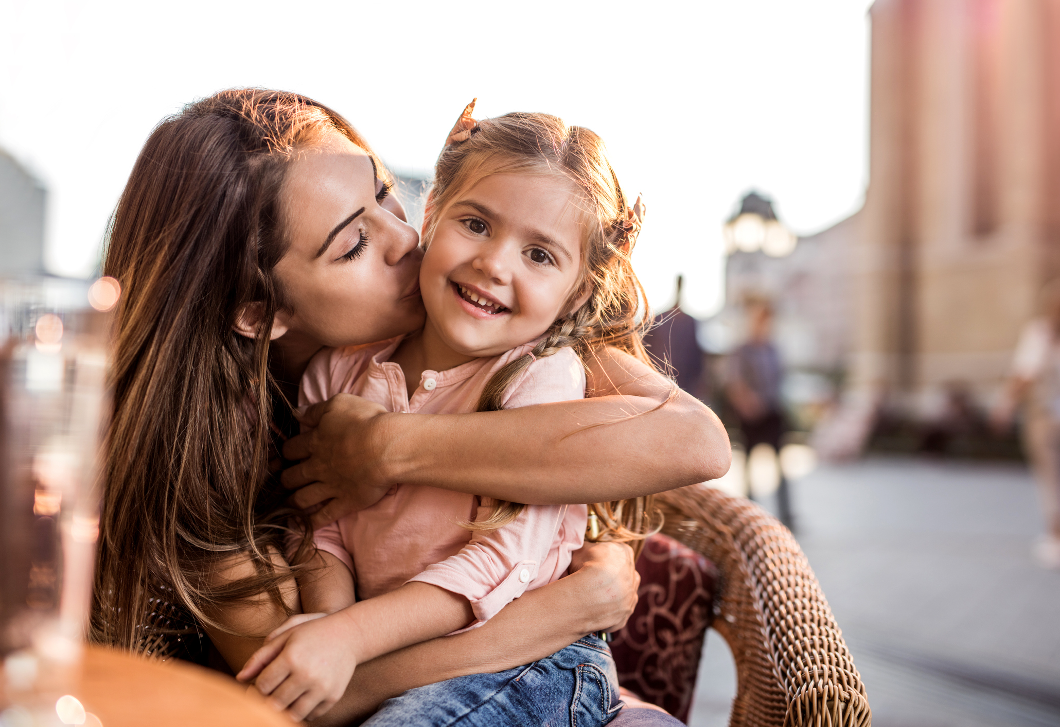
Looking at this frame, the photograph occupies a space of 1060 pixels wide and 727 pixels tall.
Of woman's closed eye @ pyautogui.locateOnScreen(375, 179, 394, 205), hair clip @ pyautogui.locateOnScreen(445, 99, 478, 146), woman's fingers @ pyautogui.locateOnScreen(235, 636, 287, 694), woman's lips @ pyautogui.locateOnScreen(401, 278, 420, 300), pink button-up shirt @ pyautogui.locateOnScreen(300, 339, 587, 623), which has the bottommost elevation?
woman's fingers @ pyautogui.locateOnScreen(235, 636, 287, 694)

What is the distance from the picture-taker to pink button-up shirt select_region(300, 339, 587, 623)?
3.46 feet

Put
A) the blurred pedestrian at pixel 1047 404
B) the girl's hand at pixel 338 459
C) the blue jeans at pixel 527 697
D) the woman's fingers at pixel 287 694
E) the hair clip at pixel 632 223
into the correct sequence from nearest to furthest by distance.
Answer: the woman's fingers at pixel 287 694 < the blue jeans at pixel 527 697 < the girl's hand at pixel 338 459 < the hair clip at pixel 632 223 < the blurred pedestrian at pixel 1047 404

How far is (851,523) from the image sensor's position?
255 inches

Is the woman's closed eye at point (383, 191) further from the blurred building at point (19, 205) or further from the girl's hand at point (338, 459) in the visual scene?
the blurred building at point (19, 205)

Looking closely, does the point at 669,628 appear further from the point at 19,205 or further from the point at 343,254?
the point at 19,205

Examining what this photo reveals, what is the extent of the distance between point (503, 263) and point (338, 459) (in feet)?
1.22

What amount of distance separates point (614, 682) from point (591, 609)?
0.17 meters

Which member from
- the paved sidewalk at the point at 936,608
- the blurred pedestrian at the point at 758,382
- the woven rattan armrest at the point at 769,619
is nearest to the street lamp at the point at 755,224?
the blurred pedestrian at the point at 758,382

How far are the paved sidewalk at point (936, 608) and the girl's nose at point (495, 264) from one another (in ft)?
7.62

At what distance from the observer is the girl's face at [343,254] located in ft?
3.87

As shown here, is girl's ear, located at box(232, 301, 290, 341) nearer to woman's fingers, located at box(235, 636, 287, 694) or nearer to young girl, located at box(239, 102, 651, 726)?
young girl, located at box(239, 102, 651, 726)

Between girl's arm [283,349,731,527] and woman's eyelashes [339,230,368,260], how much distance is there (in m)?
0.23

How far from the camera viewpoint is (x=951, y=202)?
14008 mm

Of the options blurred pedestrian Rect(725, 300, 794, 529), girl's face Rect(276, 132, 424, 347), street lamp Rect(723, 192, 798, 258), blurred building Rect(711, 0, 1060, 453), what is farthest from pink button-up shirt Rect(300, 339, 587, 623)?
blurred building Rect(711, 0, 1060, 453)
